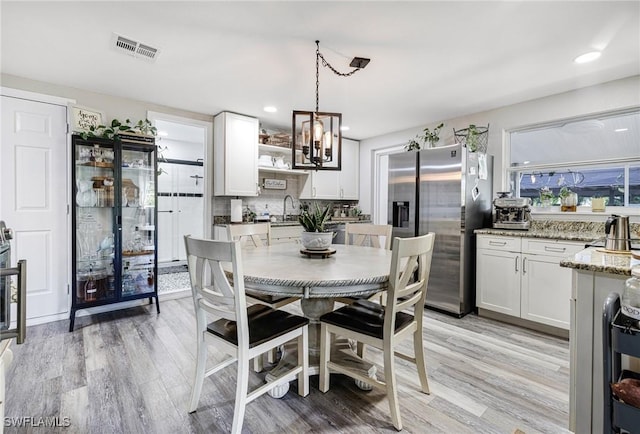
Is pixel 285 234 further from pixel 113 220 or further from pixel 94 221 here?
pixel 94 221

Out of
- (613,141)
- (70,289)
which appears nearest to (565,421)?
(613,141)

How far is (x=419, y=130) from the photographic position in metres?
4.60

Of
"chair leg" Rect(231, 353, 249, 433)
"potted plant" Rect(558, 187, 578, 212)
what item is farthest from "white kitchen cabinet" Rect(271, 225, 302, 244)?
"potted plant" Rect(558, 187, 578, 212)

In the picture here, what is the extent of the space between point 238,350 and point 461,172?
9.21ft

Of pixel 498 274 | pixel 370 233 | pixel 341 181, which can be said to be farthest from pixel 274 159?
pixel 498 274

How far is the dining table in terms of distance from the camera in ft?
5.11

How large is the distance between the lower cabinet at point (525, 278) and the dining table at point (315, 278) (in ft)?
5.11

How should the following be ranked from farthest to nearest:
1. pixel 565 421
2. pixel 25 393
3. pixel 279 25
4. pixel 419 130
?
1. pixel 419 130
2. pixel 279 25
3. pixel 25 393
4. pixel 565 421

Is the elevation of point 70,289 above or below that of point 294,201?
below

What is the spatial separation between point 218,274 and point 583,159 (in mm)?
3787

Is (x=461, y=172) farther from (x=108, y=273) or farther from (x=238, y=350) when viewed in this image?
(x=108, y=273)

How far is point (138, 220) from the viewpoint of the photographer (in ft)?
11.3

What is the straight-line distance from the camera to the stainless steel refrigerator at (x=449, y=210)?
3.28 metres

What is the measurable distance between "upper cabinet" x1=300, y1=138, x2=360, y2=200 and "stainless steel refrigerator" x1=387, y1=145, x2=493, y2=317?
166 cm
